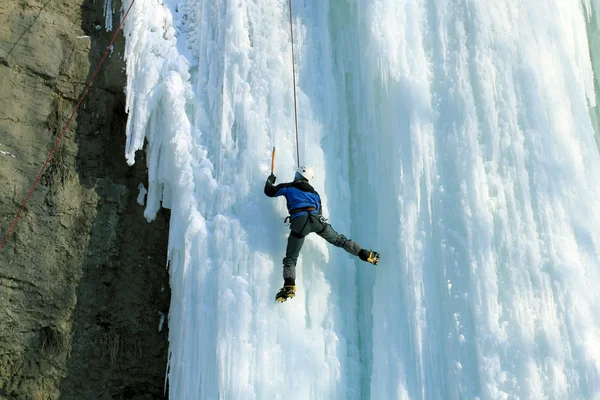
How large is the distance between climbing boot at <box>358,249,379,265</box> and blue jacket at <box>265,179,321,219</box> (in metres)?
0.54

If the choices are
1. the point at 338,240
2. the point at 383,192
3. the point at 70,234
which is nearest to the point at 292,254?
the point at 338,240

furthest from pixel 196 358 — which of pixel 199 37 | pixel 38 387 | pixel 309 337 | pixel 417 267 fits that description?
pixel 199 37

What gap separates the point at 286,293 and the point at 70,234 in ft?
7.55

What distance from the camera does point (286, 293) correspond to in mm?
5918

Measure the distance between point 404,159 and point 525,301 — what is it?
5.52 feet

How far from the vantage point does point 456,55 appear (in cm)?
657

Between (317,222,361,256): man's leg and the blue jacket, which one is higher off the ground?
the blue jacket

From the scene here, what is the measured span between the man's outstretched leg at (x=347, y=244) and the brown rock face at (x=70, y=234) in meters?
1.76

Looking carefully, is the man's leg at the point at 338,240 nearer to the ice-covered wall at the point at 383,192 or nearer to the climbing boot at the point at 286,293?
the ice-covered wall at the point at 383,192

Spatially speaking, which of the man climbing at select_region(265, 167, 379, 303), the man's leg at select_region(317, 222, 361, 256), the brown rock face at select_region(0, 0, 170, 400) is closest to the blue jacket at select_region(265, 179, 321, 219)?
the man climbing at select_region(265, 167, 379, 303)

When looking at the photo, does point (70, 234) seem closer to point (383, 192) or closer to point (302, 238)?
point (302, 238)

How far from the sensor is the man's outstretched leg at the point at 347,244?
20.1 ft

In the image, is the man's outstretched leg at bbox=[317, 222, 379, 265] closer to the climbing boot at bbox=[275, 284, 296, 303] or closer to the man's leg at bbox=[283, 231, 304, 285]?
the man's leg at bbox=[283, 231, 304, 285]

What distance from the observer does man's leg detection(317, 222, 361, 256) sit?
20.1 ft
